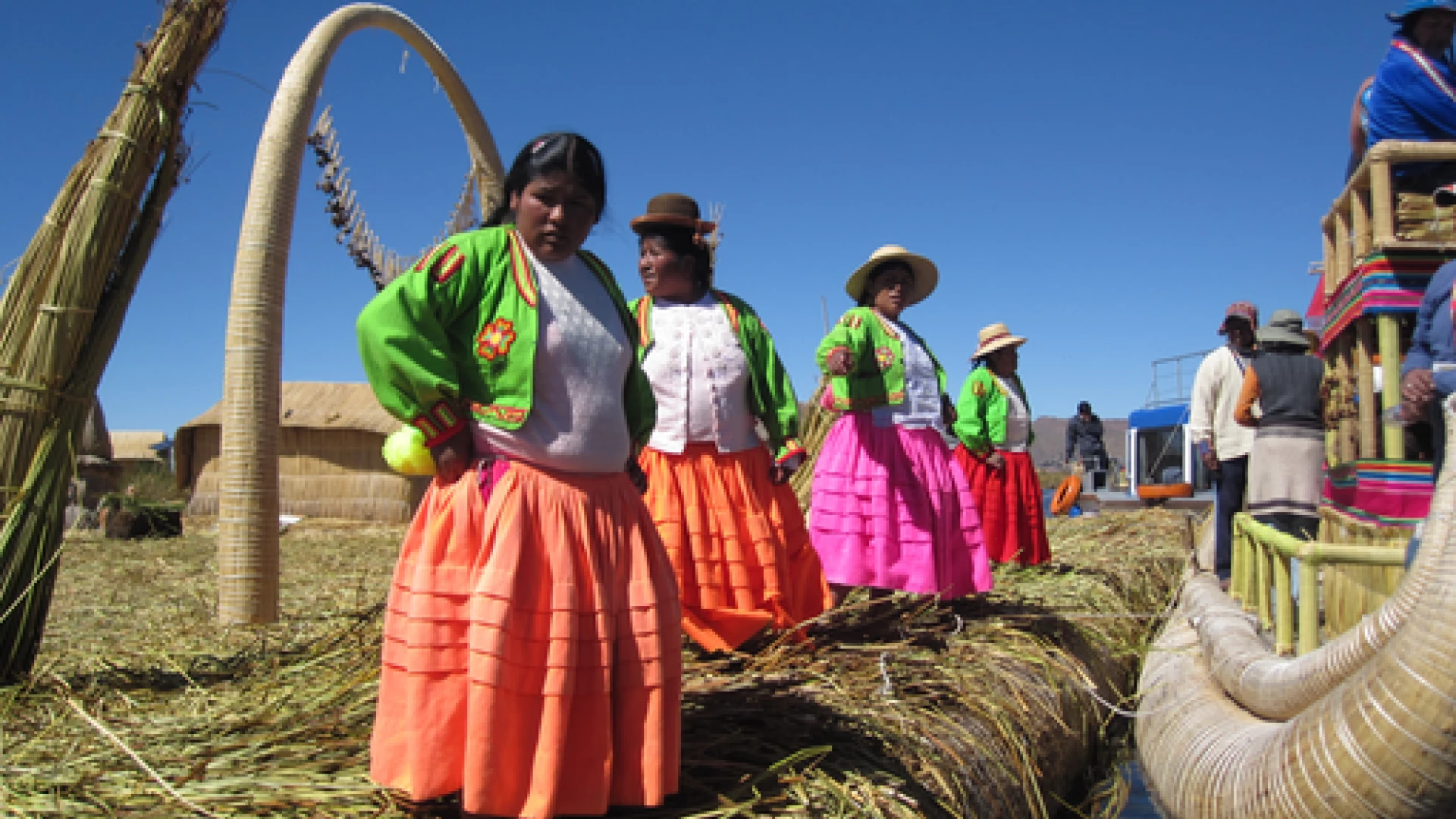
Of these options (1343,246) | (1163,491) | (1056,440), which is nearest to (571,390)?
(1343,246)

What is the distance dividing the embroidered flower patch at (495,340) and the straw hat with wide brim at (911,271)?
320cm

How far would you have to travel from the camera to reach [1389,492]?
4.32 m

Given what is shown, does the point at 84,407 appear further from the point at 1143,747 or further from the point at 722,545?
the point at 1143,747

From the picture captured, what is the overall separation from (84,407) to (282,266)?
1286mm

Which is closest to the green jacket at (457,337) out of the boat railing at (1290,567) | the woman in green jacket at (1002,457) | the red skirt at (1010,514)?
the boat railing at (1290,567)

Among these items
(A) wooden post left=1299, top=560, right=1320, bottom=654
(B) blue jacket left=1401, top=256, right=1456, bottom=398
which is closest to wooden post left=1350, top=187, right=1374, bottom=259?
(B) blue jacket left=1401, top=256, right=1456, bottom=398

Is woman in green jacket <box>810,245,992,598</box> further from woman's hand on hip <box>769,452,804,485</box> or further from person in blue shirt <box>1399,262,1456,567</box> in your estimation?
person in blue shirt <box>1399,262,1456,567</box>

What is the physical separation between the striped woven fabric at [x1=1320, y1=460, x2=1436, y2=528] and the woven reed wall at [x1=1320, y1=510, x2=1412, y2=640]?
53mm

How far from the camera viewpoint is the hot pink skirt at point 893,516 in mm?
4570

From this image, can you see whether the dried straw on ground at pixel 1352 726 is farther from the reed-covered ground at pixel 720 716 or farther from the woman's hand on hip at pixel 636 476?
the woman's hand on hip at pixel 636 476

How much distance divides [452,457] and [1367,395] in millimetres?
4435

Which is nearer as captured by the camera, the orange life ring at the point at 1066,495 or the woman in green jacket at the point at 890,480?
the woman in green jacket at the point at 890,480

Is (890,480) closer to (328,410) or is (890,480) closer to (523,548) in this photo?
(523,548)

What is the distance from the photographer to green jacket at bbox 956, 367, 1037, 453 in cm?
715
